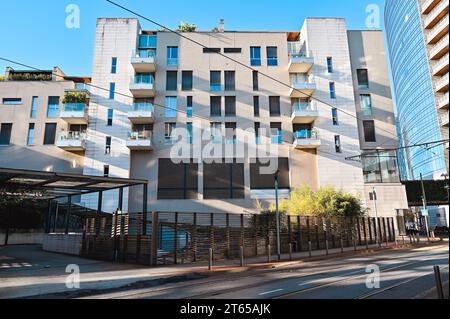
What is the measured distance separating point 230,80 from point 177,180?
507 inches

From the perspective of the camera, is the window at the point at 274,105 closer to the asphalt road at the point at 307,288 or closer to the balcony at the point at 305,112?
the balcony at the point at 305,112

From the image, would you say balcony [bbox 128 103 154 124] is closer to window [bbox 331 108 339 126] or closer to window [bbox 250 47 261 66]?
window [bbox 250 47 261 66]

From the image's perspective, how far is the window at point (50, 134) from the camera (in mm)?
35656

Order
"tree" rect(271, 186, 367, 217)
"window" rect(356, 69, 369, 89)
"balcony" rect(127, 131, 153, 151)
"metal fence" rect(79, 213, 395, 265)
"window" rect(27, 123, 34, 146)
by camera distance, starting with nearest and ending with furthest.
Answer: "metal fence" rect(79, 213, 395, 265) → "tree" rect(271, 186, 367, 217) → "balcony" rect(127, 131, 153, 151) → "window" rect(27, 123, 34, 146) → "window" rect(356, 69, 369, 89)

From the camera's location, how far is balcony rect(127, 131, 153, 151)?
1330 inches

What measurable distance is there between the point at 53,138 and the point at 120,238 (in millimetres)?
22972

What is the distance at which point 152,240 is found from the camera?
1589cm

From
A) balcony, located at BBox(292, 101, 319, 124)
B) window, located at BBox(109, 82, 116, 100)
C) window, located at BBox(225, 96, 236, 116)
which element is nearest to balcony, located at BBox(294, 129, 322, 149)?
balcony, located at BBox(292, 101, 319, 124)

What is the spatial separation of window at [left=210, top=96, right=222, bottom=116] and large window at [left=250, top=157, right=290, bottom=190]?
6790mm

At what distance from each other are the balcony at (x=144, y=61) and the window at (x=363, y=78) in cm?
2360

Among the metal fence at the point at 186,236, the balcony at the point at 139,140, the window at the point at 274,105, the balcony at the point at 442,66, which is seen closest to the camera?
the balcony at the point at 442,66

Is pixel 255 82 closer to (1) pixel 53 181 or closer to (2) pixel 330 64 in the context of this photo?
(2) pixel 330 64

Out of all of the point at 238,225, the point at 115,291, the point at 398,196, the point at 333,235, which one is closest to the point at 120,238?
the point at 238,225

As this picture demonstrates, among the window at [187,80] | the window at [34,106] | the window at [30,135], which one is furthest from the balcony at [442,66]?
the window at [34,106]
